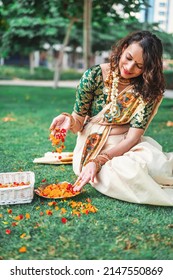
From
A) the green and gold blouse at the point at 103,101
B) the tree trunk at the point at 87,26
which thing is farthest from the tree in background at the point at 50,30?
the green and gold blouse at the point at 103,101

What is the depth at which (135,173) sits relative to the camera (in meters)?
3.38

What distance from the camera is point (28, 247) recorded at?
8.79ft

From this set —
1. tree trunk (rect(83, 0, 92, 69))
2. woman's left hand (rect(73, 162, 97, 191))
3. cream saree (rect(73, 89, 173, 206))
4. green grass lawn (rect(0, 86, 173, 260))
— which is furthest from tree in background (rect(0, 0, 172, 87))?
green grass lawn (rect(0, 86, 173, 260))

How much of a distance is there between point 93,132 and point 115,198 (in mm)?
695

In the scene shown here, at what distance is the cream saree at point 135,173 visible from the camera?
3373mm

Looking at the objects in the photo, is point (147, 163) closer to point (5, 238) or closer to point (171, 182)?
point (171, 182)

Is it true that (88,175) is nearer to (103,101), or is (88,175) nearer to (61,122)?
(61,122)

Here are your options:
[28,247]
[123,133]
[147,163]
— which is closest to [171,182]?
[147,163]

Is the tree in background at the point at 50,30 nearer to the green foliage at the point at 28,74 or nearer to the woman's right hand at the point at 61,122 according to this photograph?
the green foliage at the point at 28,74

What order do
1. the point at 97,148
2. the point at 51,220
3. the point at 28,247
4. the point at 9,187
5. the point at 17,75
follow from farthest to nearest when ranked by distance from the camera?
the point at 17,75
the point at 97,148
the point at 9,187
the point at 51,220
the point at 28,247

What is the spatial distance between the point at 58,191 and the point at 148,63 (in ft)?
4.07

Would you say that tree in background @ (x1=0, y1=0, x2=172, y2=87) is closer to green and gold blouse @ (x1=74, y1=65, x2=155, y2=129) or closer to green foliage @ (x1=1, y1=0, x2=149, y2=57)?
green foliage @ (x1=1, y1=0, x2=149, y2=57)

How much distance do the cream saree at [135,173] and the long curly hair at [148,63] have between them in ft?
0.57

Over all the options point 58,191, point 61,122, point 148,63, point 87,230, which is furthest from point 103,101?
point 87,230
